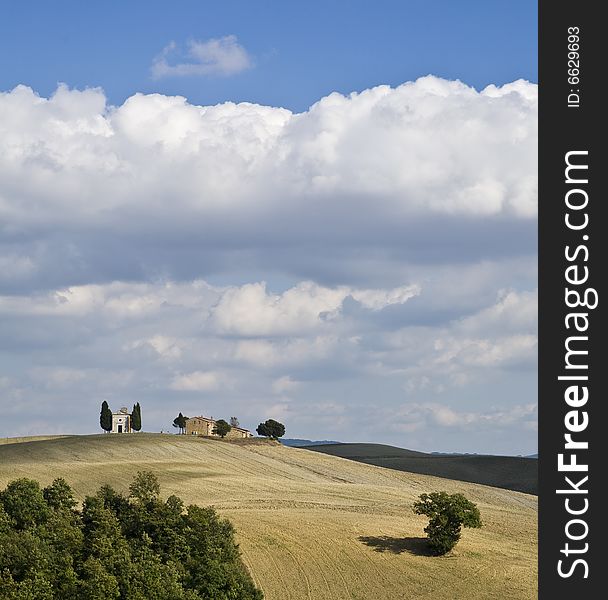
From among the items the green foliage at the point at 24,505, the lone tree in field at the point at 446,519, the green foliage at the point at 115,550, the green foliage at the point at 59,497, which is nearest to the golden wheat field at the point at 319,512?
the lone tree in field at the point at 446,519

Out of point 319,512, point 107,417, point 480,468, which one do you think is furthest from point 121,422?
point 319,512

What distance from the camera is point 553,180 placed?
26.9m

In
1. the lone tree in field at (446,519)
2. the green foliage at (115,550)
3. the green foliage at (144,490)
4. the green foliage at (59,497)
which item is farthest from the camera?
the green foliage at (59,497)

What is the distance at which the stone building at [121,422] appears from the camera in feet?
614

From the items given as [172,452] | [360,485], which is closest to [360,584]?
[360,485]

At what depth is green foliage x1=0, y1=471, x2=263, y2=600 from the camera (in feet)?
194

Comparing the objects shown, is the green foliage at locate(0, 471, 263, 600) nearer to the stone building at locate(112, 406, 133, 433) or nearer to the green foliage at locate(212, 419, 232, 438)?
the green foliage at locate(212, 419, 232, 438)

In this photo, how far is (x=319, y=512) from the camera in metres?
91.3

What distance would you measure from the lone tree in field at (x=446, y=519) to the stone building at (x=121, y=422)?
11352 cm

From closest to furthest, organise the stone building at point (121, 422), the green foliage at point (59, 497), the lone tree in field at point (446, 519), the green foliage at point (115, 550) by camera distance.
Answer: the green foliage at point (115, 550)
the lone tree in field at point (446, 519)
the green foliage at point (59, 497)
the stone building at point (121, 422)

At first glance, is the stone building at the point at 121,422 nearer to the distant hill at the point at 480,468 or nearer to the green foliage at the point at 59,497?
the distant hill at the point at 480,468

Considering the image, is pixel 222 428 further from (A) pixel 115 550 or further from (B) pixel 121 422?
(A) pixel 115 550

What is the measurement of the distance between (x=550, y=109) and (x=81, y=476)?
9088cm

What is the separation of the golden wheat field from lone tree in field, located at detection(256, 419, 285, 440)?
13.3 metres
